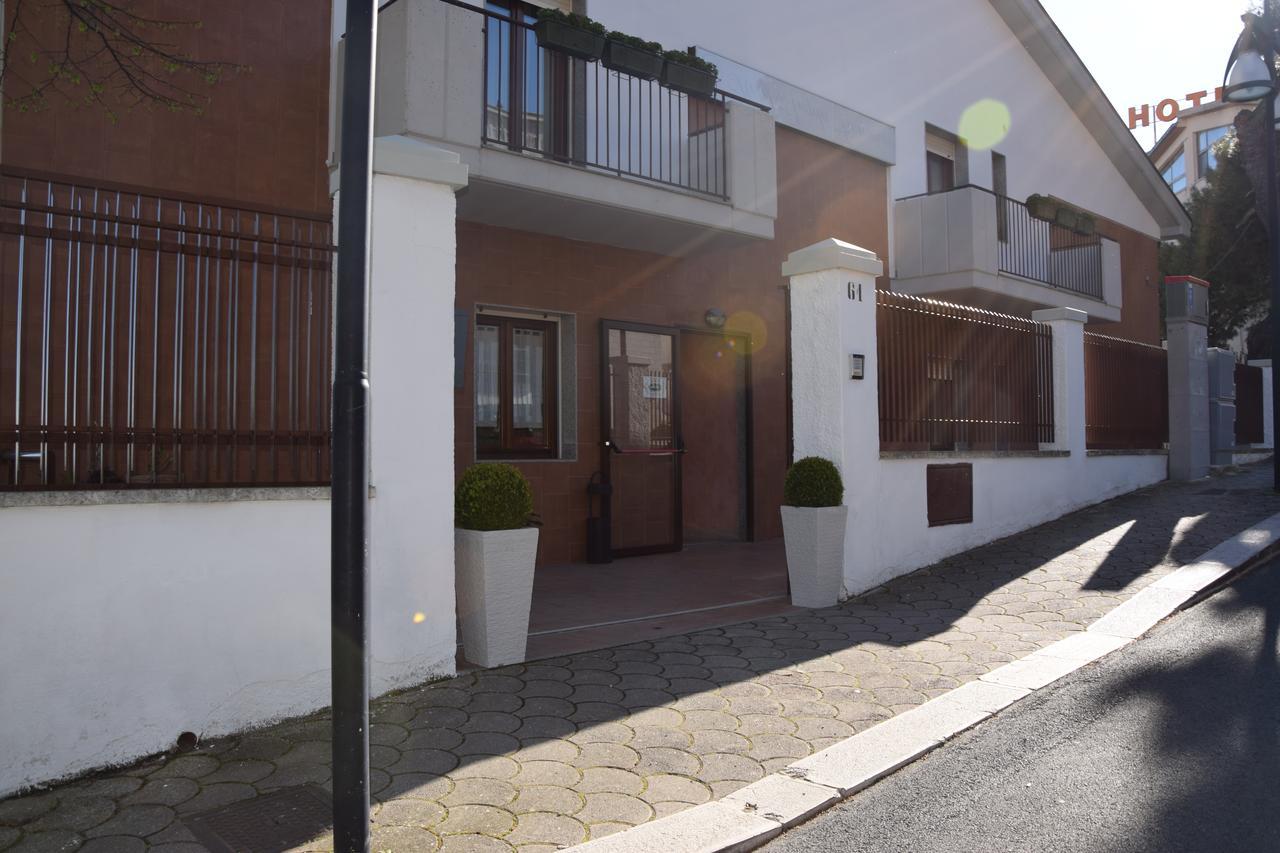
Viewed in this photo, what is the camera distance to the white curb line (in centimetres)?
313

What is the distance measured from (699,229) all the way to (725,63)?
3.15m

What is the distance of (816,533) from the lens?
694cm

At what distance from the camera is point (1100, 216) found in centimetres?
1869

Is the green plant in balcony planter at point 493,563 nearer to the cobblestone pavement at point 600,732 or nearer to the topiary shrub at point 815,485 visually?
the cobblestone pavement at point 600,732

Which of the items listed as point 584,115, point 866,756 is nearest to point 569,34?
point 584,115

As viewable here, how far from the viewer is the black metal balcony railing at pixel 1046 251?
45.6ft

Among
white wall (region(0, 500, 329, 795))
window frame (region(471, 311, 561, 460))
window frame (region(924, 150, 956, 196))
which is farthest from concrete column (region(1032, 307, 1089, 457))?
white wall (region(0, 500, 329, 795))

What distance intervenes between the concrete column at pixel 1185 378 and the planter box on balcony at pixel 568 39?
872 cm

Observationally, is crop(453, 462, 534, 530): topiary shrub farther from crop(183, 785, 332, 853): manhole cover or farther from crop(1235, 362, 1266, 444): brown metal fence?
crop(1235, 362, 1266, 444): brown metal fence

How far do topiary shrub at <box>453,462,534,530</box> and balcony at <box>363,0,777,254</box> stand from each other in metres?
3.08

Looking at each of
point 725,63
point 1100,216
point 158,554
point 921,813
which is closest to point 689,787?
point 921,813

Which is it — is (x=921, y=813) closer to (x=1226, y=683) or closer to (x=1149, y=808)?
(x=1149, y=808)

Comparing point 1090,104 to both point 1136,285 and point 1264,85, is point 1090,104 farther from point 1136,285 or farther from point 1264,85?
point 1264,85

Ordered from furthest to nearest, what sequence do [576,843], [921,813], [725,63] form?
[725,63]
[921,813]
[576,843]
